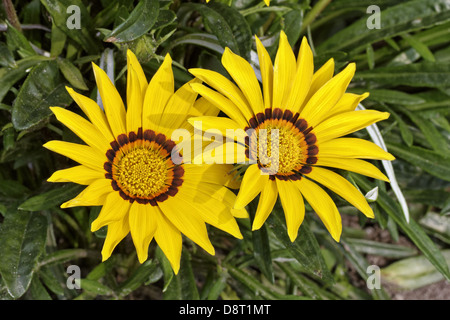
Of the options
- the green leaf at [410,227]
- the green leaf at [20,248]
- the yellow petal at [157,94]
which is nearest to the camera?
the yellow petal at [157,94]

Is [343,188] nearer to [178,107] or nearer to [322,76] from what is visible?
[322,76]

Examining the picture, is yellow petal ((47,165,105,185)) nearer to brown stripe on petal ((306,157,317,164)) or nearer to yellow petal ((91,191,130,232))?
yellow petal ((91,191,130,232))

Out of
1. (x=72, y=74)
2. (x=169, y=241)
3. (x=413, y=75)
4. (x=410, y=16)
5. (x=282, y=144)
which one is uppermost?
(x=410, y=16)

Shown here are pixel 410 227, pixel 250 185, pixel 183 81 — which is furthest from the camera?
pixel 410 227

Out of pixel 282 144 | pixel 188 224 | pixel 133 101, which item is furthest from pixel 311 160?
pixel 133 101

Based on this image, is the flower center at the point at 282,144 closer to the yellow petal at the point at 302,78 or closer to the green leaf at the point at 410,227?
the yellow petal at the point at 302,78

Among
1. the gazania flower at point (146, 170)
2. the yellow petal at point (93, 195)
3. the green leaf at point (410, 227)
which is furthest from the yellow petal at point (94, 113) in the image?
the green leaf at point (410, 227)

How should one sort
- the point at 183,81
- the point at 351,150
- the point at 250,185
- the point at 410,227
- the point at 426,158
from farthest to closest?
the point at 426,158
the point at 410,227
the point at 183,81
the point at 351,150
the point at 250,185

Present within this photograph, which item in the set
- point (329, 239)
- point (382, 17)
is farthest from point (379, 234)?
point (382, 17)
